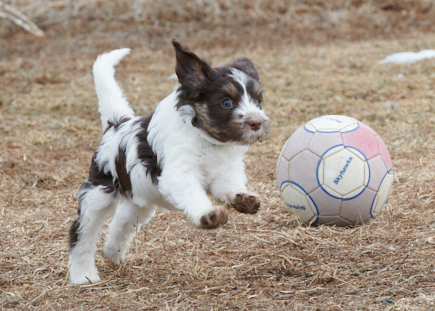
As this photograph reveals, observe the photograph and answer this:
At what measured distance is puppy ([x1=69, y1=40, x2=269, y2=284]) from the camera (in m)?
3.71

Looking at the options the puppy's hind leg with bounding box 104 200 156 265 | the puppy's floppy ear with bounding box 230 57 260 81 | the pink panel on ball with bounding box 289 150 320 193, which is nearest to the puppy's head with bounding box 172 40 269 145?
the puppy's floppy ear with bounding box 230 57 260 81

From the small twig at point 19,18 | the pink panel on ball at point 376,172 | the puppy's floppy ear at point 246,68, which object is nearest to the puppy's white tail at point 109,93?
the puppy's floppy ear at point 246,68

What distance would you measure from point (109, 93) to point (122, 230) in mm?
1172

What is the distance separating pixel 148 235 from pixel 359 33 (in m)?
12.2

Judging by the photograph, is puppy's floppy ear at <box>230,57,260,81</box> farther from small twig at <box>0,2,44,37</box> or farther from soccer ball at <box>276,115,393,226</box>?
small twig at <box>0,2,44,37</box>

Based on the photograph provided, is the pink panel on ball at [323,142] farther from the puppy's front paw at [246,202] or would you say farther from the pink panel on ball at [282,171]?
the puppy's front paw at [246,202]

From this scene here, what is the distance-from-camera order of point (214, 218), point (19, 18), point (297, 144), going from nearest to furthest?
point (214, 218) → point (297, 144) → point (19, 18)

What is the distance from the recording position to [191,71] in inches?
154

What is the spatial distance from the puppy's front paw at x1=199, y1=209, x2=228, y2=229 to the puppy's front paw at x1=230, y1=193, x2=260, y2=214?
11.5 inches

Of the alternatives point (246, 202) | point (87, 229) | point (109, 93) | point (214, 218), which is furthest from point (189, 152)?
point (109, 93)

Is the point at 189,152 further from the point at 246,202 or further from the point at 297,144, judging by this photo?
the point at 297,144

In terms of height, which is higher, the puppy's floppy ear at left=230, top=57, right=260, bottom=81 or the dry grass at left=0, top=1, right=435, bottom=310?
the puppy's floppy ear at left=230, top=57, right=260, bottom=81

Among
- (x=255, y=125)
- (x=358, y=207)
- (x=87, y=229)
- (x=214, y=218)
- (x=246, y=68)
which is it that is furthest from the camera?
(x=358, y=207)

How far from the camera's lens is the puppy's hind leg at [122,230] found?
15.6 ft
